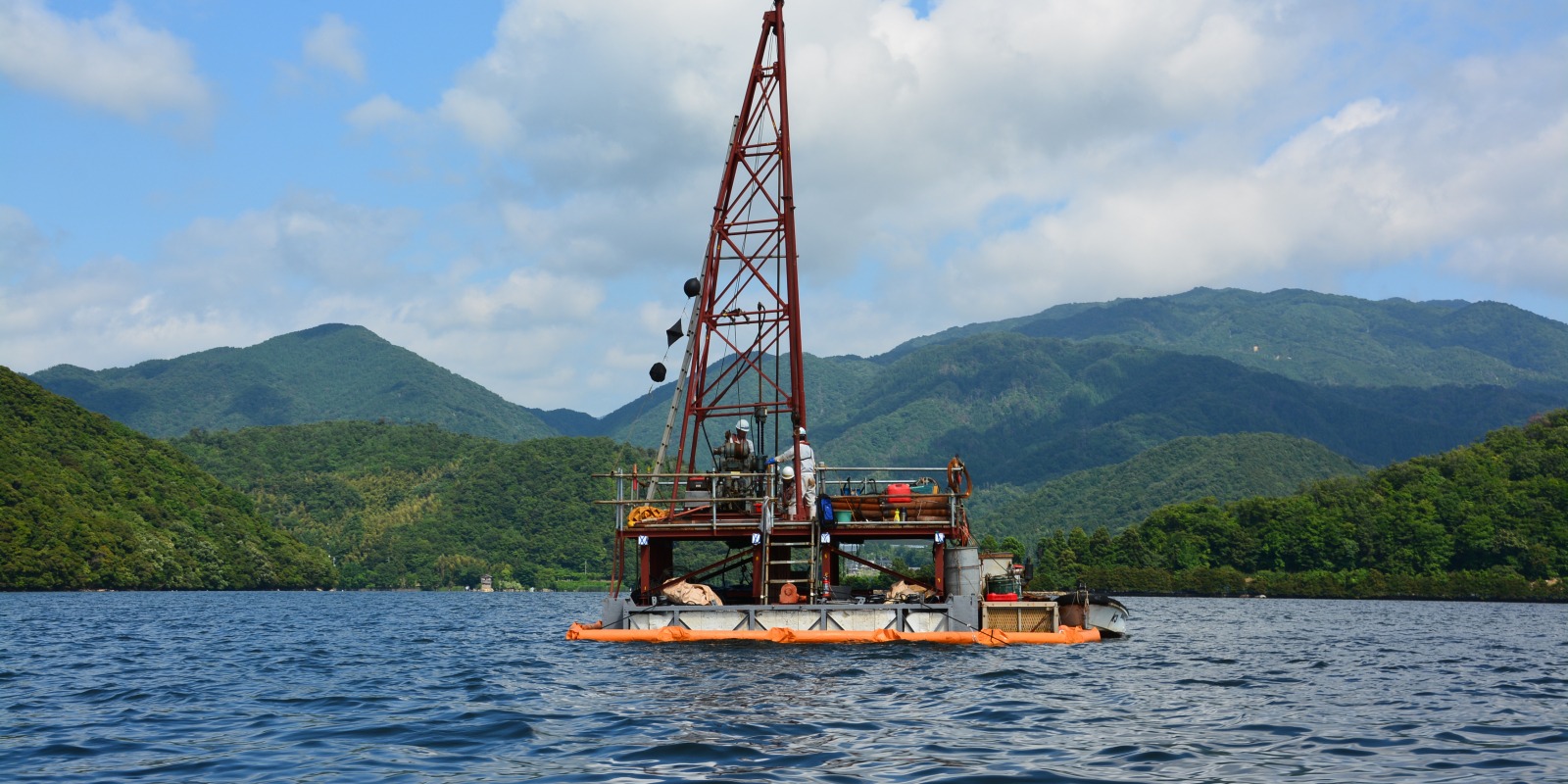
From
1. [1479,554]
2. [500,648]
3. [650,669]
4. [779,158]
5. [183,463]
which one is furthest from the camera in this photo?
[183,463]

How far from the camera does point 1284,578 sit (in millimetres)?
156875

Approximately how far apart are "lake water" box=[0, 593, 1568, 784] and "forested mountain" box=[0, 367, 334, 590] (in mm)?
103675

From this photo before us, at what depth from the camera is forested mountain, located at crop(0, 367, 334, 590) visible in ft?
446

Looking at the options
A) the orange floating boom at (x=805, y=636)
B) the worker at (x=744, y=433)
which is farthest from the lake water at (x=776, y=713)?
the worker at (x=744, y=433)

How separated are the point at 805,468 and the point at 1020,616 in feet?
26.3

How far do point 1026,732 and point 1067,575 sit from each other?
15400cm

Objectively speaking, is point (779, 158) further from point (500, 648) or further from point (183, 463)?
point (183, 463)

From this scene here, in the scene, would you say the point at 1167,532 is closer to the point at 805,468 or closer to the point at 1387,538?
the point at 1387,538

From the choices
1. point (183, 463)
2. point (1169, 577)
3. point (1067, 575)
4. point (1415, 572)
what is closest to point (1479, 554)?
point (1415, 572)

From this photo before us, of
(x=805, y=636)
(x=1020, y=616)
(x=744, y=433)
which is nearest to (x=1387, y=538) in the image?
(x=1020, y=616)

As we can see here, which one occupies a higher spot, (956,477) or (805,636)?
(956,477)

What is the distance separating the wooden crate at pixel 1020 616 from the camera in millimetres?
41812

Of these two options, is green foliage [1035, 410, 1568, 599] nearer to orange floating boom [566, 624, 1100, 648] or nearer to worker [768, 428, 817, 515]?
worker [768, 428, 817, 515]

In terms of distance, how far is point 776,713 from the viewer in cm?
2356
